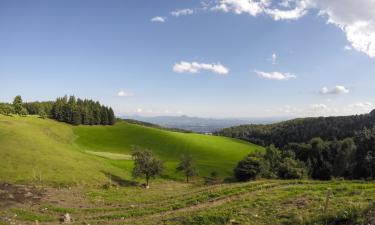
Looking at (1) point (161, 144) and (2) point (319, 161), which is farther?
(1) point (161, 144)

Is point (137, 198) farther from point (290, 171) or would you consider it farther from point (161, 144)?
point (161, 144)

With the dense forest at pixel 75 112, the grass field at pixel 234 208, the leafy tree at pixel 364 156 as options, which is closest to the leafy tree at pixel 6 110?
the dense forest at pixel 75 112

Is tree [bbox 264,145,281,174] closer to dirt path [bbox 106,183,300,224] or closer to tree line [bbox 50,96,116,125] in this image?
dirt path [bbox 106,183,300,224]

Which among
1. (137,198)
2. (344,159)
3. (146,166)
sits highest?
(146,166)

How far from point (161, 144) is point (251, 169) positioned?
209 ft

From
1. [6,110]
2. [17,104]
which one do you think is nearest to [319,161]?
[6,110]

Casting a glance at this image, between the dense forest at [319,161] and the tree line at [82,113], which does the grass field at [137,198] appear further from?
the tree line at [82,113]

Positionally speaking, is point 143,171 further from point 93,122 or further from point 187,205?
point 93,122

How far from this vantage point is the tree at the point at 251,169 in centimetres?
7497

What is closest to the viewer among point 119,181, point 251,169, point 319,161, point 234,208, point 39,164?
point 234,208

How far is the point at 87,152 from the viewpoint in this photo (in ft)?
330

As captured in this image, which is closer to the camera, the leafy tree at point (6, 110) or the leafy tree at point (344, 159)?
the leafy tree at point (344, 159)

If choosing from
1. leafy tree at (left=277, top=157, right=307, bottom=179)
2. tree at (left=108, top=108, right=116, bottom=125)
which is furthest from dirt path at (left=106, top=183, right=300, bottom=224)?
tree at (left=108, top=108, right=116, bottom=125)

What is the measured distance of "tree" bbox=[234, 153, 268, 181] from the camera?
74975 millimetres
